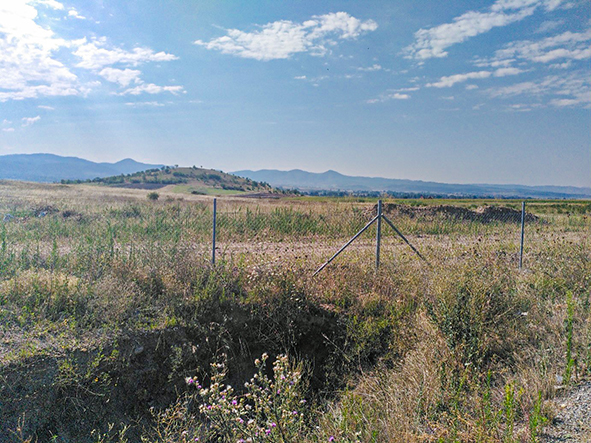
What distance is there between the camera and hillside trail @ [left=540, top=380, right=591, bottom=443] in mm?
3682

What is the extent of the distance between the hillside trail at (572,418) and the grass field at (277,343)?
141mm

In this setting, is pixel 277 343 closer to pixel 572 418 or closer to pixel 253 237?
pixel 572 418

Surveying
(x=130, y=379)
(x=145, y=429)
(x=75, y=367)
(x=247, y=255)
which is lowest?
(x=145, y=429)

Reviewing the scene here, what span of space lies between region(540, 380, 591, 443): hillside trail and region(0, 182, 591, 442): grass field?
0.46 feet


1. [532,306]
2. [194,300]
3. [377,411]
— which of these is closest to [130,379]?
[194,300]

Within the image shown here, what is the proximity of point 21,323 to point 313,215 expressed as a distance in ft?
37.0

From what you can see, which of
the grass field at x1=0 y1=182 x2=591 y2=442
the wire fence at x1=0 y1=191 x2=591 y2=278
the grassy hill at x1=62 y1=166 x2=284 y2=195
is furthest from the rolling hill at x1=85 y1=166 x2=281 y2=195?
the grass field at x1=0 y1=182 x2=591 y2=442

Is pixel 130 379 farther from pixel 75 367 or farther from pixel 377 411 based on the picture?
pixel 377 411

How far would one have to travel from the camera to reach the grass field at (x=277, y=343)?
172 inches

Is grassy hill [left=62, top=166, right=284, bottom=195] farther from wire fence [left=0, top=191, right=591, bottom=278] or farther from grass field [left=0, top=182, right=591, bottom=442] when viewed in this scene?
grass field [left=0, top=182, right=591, bottom=442]

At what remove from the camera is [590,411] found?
400 centimetres

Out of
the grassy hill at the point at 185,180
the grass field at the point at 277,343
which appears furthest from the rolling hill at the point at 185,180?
the grass field at the point at 277,343

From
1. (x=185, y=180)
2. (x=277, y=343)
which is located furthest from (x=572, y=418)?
(x=185, y=180)

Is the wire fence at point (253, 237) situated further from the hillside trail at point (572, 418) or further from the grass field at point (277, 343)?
the hillside trail at point (572, 418)
